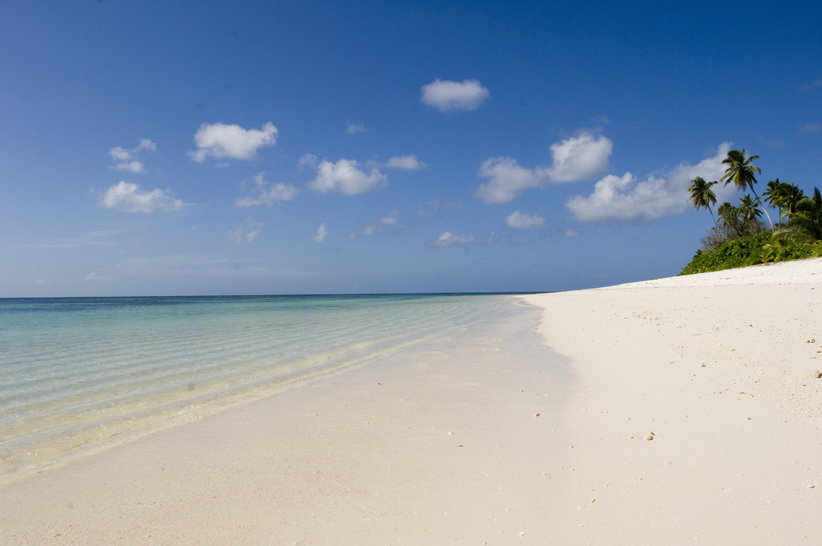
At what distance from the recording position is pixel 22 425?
5.34m

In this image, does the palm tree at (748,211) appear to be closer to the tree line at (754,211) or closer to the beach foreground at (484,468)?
the tree line at (754,211)

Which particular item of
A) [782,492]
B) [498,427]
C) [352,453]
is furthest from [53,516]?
[782,492]

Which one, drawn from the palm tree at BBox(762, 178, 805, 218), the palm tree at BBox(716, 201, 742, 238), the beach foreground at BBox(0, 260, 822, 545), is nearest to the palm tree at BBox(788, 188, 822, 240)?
the palm tree at BBox(762, 178, 805, 218)

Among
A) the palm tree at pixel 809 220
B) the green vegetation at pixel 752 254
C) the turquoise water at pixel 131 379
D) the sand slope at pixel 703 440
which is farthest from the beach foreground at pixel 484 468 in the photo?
the palm tree at pixel 809 220

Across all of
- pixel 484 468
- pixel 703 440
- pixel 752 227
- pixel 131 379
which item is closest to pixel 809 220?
pixel 752 227

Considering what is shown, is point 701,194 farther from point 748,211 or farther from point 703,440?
point 703,440

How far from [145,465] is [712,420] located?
220 inches

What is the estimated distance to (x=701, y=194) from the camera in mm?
56906

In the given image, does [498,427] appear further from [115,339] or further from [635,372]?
[115,339]

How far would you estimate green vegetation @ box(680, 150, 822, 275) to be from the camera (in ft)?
95.9

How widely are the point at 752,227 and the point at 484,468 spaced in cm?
5924

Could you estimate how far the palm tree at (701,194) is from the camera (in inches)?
2226

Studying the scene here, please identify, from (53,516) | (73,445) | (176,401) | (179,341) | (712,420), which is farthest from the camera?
(179,341)

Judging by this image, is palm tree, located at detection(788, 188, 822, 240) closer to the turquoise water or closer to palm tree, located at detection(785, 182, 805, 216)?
palm tree, located at detection(785, 182, 805, 216)
